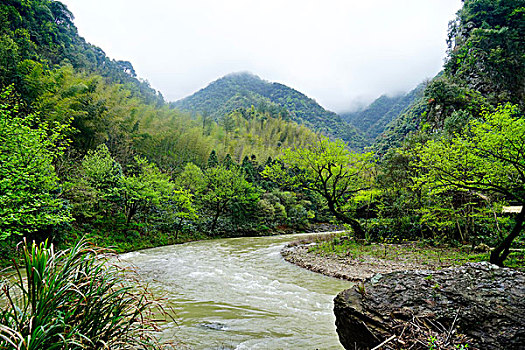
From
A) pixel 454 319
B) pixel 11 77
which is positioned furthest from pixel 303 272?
pixel 11 77

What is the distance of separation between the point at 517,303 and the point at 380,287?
1153mm

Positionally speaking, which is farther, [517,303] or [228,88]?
[228,88]

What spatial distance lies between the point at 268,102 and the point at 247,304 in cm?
7626

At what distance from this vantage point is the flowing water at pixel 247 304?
362 centimetres

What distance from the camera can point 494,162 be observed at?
6352 mm

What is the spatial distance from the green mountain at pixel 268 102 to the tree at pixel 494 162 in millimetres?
64108

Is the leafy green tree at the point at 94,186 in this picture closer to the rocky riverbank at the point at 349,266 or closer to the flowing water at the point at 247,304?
the flowing water at the point at 247,304

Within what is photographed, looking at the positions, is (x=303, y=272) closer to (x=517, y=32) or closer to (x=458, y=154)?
(x=458, y=154)

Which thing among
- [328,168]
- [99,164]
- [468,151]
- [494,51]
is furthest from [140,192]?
[494,51]

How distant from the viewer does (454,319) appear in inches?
90.4

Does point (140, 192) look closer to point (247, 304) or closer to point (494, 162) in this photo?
point (247, 304)

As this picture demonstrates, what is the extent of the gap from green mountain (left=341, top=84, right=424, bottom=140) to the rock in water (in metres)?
96.0

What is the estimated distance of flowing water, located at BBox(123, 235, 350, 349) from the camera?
362 centimetres

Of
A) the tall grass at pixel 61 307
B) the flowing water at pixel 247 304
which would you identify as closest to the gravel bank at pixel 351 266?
the flowing water at pixel 247 304
